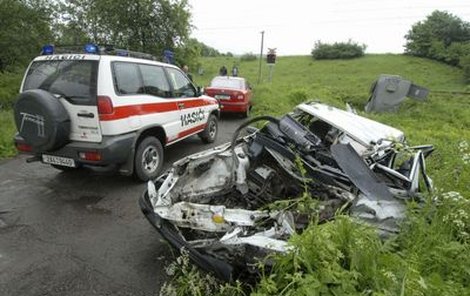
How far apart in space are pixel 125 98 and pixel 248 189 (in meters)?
2.35

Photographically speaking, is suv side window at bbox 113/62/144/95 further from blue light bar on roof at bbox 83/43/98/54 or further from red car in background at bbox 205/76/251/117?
red car in background at bbox 205/76/251/117

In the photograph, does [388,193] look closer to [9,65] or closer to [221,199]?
[221,199]

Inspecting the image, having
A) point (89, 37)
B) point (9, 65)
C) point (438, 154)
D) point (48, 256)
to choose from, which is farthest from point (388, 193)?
point (89, 37)

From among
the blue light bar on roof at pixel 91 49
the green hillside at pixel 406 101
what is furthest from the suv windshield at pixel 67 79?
the green hillside at pixel 406 101

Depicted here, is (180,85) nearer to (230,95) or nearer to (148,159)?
(148,159)

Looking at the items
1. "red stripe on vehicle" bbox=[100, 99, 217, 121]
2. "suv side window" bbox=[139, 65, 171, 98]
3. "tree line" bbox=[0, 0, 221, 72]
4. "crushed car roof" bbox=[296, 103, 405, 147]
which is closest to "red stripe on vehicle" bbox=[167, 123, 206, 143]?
"red stripe on vehicle" bbox=[100, 99, 217, 121]

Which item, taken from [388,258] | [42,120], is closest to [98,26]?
[42,120]

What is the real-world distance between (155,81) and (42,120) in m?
1.84

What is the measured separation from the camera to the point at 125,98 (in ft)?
15.1

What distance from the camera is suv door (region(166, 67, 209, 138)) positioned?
6087mm

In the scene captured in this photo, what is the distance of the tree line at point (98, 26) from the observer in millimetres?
11734

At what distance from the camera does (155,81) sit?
5.43m

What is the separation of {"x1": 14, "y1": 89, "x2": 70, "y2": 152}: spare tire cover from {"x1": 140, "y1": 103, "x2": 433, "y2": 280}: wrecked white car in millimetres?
1671

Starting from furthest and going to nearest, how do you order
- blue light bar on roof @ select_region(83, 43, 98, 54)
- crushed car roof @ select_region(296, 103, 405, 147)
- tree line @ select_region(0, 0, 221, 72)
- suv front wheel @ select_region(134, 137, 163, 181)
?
tree line @ select_region(0, 0, 221, 72) → suv front wheel @ select_region(134, 137, 163, 181) → blue light bar on roof @ select_region(83, 43, 98, 54) → crushed car roof @ select_region(296, 103, 405, 147)
